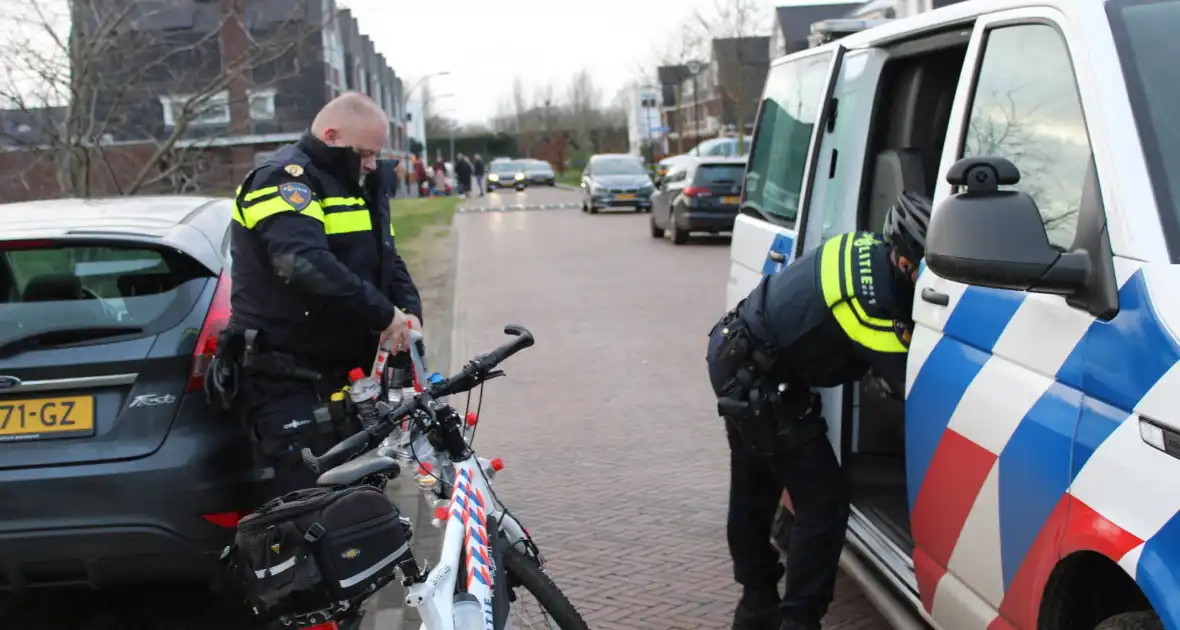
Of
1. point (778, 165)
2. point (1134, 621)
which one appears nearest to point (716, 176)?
point (778, 165)

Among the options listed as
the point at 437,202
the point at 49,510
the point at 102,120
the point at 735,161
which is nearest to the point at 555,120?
the point at 437,202

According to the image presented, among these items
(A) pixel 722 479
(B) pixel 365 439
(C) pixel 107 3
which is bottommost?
(A) pixel 722 479

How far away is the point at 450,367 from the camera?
9492mm

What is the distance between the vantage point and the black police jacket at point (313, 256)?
13.0 feet

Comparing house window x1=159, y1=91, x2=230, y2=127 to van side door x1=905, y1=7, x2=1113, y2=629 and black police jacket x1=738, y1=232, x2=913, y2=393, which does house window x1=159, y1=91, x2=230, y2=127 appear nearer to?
black police jacket x1=738, y1=232, x2=913, y2=393

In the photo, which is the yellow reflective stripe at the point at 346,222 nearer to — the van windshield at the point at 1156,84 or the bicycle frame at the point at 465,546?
the bicycle frame at the point at 465,546

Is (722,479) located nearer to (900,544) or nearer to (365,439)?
(900,544)

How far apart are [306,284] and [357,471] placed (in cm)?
133

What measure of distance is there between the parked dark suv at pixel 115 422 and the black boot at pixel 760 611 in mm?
1758

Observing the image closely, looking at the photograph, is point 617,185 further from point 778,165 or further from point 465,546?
point 465,546

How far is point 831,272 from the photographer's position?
3227 mm

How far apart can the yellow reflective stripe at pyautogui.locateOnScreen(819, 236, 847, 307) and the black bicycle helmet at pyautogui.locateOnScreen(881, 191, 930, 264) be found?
16cm

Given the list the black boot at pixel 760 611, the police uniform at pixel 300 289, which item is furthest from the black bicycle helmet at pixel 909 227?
the police uniform at pixel 300 289

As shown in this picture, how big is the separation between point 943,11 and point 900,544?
1661 millimetres
